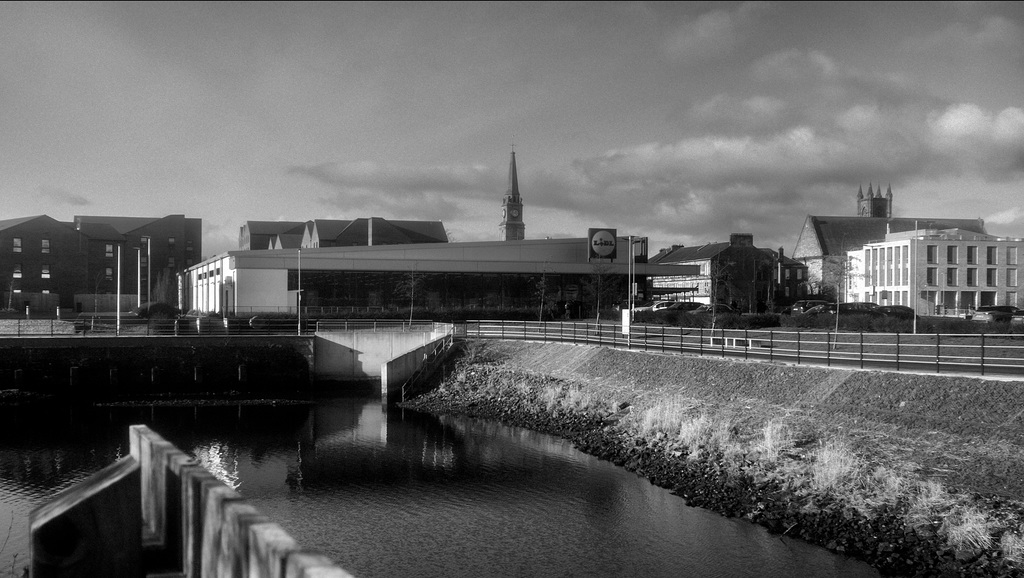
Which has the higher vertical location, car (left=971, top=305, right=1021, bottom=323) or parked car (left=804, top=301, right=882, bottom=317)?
parked car (left=804, top=301, right=882, bottom=317)

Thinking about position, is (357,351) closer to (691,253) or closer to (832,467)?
(832,467)

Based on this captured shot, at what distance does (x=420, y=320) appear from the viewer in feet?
178

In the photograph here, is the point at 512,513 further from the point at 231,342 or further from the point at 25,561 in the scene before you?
the point at 231,342

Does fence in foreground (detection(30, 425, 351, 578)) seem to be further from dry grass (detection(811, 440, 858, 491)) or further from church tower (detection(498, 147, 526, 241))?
church tower (detection(498, 147, 526, 241))

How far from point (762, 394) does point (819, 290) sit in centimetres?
7522

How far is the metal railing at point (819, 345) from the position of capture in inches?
840

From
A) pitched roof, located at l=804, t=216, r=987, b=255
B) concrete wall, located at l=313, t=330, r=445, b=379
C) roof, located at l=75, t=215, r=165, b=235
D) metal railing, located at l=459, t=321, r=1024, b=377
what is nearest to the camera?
metal railing, located at l=459, t=321, r=1024, b=377

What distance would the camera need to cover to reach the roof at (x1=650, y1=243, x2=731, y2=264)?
92.9 m

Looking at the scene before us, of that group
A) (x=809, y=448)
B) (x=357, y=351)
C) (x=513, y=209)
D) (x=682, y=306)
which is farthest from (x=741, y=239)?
(x=809, y=448)

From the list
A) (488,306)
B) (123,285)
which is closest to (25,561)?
(488,306)

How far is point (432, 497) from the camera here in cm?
1892

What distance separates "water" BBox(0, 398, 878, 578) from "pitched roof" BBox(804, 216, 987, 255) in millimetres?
77170

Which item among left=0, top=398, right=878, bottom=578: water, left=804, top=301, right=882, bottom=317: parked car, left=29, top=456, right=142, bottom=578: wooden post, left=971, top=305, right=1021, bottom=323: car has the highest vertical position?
left=804, top=301, right=882, bottom=317: parked car

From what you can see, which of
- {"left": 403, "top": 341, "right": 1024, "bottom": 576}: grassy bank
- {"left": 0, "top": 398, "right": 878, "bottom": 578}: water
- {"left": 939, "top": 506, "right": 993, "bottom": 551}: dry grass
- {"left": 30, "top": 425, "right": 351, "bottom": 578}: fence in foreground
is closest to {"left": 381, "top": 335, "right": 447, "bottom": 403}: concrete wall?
{"left": 0, "top": 398, "right": 878, "bottom": 578}: water
